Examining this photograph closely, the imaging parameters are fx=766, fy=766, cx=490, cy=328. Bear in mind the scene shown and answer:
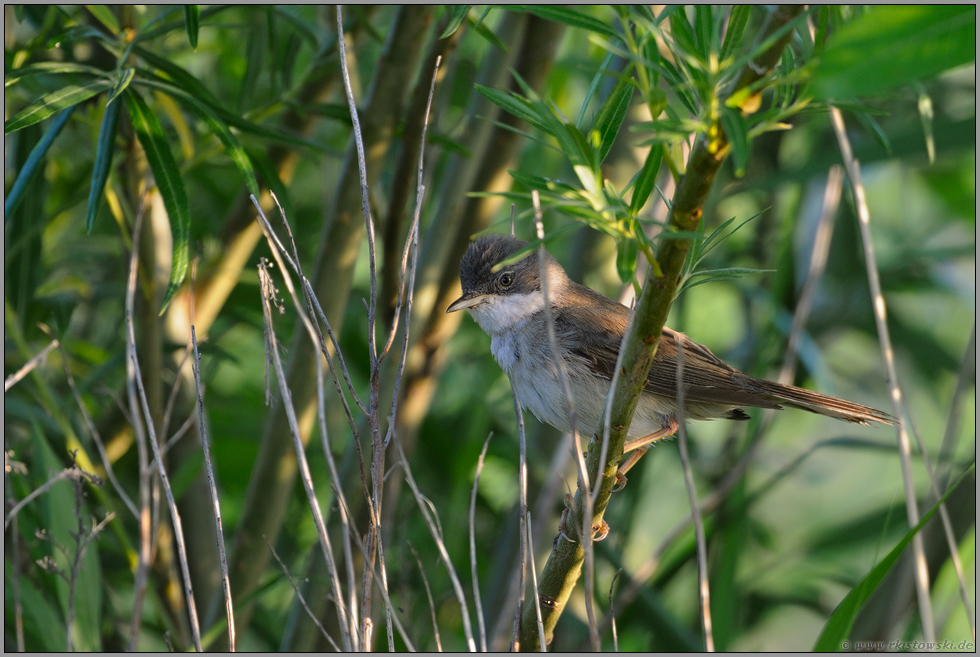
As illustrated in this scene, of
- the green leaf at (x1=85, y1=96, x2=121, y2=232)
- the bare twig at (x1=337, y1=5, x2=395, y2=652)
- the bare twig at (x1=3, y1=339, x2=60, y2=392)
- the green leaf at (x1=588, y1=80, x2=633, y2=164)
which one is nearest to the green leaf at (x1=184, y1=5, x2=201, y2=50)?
the green leaf at (x1=85, y1=96, x2=121, y2=232)

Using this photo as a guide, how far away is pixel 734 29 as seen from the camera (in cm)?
117

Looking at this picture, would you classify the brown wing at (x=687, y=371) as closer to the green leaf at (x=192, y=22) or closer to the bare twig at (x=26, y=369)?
the green leaf at (x=192, y=22)

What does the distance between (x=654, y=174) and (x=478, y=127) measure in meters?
1.82

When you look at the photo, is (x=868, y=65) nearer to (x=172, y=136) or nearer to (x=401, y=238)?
(x=401, y=238)

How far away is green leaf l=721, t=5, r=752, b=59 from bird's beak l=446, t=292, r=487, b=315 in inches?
68.5

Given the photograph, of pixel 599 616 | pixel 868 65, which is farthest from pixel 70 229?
pixel 868 65

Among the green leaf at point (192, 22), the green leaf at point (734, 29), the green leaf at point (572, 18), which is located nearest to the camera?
the green leaf at point (734, 29)

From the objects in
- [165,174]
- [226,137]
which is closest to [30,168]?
[165,174]

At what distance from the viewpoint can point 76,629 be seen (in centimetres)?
228

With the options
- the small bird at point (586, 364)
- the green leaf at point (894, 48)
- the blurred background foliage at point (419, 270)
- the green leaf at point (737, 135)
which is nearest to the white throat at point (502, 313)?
the small bird at point (586, 364)

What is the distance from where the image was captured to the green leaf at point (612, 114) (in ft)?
4.56

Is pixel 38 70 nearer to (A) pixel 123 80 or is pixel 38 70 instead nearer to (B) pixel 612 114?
(A) pixel 123 80

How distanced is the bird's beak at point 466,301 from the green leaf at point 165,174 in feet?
3.57

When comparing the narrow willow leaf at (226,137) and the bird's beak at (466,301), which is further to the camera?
the bird's beak at (466,301)
